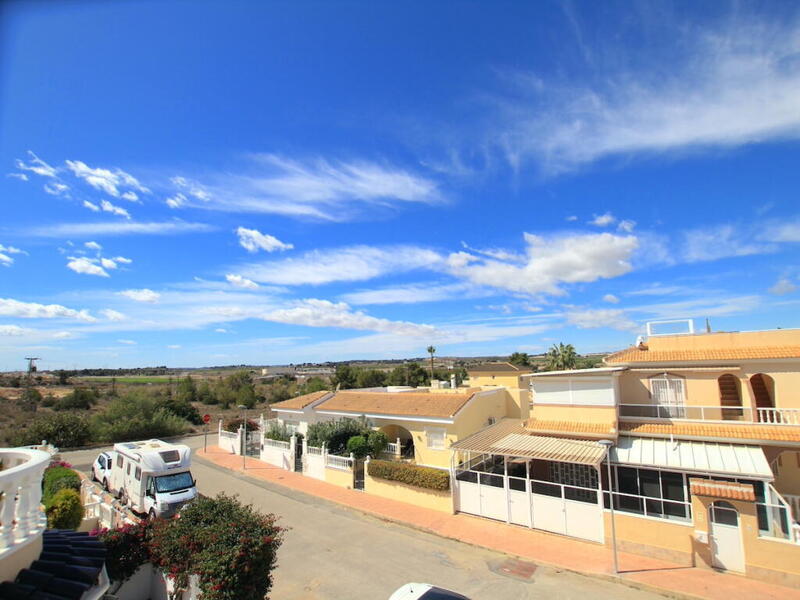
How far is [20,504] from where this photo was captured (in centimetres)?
468

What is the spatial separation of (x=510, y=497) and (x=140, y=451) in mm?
13542

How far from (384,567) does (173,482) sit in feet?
27.5

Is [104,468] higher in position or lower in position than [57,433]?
higher

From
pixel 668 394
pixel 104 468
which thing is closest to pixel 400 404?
pixel 668 394

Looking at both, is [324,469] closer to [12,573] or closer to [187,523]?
[187,523]

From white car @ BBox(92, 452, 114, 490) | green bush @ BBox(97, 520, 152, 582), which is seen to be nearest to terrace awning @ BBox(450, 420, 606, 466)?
green bush @ BBox(97, 520, 152, 582)

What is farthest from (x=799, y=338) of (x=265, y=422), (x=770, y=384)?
(x=265, y=422)

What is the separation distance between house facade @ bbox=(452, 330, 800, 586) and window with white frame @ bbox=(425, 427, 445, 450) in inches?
99.2

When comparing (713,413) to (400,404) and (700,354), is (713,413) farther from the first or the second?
(400,404)

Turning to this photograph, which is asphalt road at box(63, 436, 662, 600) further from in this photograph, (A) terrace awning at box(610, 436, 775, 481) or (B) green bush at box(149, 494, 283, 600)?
(A) terrace awning at box(610, 436, 775, 481)

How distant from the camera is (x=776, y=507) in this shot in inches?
440

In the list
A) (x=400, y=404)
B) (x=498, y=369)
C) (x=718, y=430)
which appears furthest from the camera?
(x=498, y=369)

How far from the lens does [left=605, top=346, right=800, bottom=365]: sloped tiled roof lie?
14.5 metres

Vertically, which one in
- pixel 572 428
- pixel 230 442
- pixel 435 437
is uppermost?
pixel 572 428
